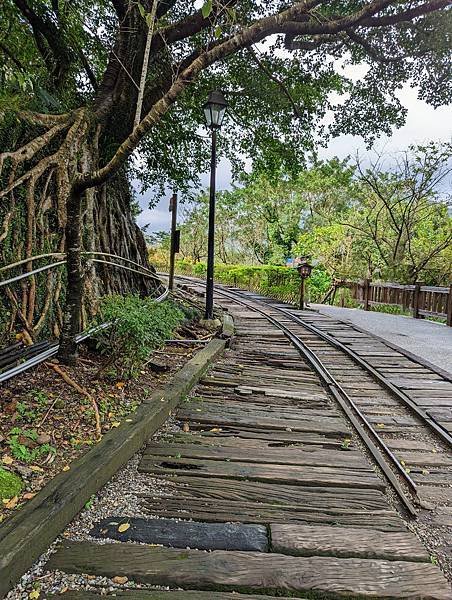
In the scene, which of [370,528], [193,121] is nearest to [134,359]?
[370,528]

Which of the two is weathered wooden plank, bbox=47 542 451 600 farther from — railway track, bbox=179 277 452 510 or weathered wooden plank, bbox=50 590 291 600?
railway track, bbox=179 277 452 510

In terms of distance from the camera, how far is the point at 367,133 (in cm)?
1099

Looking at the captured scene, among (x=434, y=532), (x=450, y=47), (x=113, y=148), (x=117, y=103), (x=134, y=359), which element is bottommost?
(x=434, y=532)

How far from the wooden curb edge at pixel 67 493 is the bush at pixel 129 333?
0.42 m

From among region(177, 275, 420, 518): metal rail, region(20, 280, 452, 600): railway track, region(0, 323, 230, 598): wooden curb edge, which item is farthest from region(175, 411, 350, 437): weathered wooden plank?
region(0, 323, 230, 598): wooden curb edge

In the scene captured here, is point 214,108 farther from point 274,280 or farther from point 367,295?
point 367,295

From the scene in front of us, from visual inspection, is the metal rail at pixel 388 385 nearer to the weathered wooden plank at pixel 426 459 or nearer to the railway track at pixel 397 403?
the railway track at pixel 397 403

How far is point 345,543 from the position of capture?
2109mm

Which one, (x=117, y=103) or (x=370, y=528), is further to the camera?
(x=117, y=103)

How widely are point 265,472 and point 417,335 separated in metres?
7.65

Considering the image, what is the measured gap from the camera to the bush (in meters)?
3.58

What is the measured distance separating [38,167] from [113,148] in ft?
6.36

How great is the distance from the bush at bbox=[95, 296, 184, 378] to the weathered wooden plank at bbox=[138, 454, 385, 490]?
1.02 m

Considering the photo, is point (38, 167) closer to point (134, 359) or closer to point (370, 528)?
point (134, 359)
